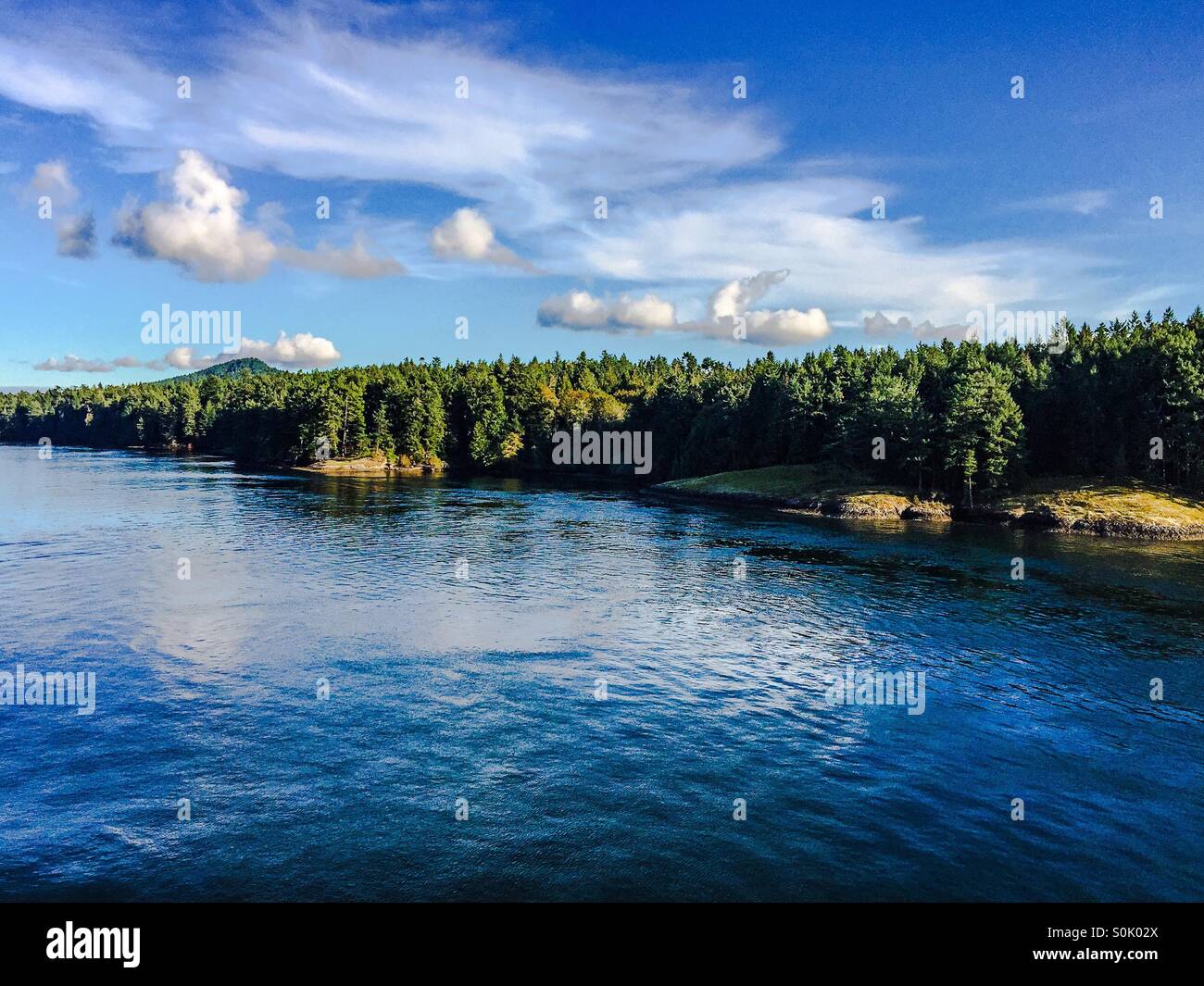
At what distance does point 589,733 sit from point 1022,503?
10539cm

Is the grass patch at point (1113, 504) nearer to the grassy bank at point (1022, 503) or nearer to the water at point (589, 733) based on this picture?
the grassy bank at point (1022, 503)

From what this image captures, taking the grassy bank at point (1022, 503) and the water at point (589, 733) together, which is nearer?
the water at point (589, 733)

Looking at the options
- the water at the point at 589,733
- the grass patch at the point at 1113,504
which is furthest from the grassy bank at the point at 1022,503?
the water at the point at 589,733

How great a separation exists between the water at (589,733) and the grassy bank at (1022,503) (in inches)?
1468

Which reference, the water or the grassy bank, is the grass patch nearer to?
the grassy bank

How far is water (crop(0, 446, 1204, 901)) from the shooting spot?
23.8 metres

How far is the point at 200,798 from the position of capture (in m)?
27.6

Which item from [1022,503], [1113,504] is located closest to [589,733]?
[1022,503]

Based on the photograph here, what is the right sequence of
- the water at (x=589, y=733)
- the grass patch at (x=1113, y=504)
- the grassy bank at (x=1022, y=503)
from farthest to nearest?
the grassy bank at (x=1022, y=503)
the grass patch at (x=1113, y=504)
the water at (x=589, y=733)

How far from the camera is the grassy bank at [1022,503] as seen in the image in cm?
10488

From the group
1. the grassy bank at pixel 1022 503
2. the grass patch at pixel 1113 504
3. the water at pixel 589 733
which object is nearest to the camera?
the water at pixel 589 733

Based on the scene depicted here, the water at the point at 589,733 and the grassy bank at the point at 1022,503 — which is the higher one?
the grassy bank at the point at 1022,503

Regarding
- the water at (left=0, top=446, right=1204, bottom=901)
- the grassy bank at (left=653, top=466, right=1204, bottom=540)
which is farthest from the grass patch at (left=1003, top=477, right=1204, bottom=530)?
the water at (left=0, top=446, right=1204, bottom=901)

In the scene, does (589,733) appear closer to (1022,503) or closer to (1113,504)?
(1022,503)
